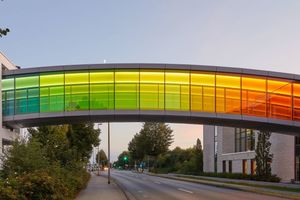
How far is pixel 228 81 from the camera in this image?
38.1m

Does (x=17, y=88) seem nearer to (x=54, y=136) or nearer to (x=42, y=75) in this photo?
(x=42, y=75)

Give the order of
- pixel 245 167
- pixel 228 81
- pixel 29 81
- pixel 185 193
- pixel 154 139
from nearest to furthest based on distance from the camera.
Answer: pixel 185 193, pixel 29 81, pixel 228 81, pixel 245 167, pixel 154 139

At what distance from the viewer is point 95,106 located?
37.4 m

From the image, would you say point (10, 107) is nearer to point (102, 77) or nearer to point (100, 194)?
point (102, 77)

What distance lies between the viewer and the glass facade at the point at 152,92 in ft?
123

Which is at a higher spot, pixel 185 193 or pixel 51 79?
pixel 51 79

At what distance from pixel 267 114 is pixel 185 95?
6319 mm

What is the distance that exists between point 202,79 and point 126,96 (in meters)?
5.91

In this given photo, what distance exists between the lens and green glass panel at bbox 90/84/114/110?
37438mm

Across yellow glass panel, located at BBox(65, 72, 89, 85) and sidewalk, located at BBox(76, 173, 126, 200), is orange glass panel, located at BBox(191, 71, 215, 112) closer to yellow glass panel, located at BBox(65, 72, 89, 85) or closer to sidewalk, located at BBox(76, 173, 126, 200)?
yellow glass panel, located at BBox(65, 72, 89, 85)

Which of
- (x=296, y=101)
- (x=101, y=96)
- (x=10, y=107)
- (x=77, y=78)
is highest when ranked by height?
(x=77, y=78)

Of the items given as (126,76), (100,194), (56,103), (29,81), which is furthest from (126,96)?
(100,194)

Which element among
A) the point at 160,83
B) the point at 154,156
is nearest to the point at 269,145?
the point at 160,83

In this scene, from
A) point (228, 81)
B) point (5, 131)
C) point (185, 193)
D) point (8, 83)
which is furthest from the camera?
point (228, 81)
